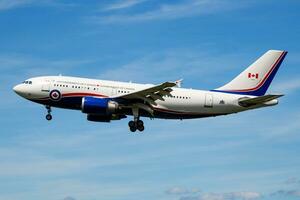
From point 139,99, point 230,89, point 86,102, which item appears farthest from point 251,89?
point 86,102

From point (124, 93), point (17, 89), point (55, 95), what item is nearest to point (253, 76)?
point (124, 93)

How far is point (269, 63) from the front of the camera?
67.7 m

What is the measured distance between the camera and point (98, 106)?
60094 mm

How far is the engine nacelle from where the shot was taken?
2359 inches

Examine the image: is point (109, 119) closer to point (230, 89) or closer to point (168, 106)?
point (168, 106)

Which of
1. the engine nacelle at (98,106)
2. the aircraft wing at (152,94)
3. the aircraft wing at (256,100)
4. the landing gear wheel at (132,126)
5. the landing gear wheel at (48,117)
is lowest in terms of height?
the landing gear wheel at (132,126)

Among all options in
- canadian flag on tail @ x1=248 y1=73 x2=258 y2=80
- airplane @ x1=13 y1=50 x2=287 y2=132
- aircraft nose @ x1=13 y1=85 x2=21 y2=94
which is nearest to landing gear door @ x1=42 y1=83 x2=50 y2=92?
airplane @ x1=13 y1=50 x2=287 y2=132

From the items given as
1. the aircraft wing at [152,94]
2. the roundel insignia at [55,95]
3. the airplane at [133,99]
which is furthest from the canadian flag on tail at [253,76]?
the roundel insignia at [55,95]

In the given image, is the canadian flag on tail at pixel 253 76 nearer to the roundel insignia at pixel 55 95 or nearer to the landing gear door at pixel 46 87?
the roundel insignia at pixel 55 95

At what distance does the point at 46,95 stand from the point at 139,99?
26.0ft

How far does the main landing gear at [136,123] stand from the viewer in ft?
205

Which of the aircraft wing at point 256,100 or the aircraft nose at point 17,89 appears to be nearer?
the aircraft wing at point 256,100

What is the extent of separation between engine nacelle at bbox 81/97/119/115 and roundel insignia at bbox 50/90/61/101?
2182 millimetres

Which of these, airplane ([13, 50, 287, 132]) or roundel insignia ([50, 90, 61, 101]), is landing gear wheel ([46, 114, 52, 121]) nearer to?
airplane ([13, 50, 287, 132])
